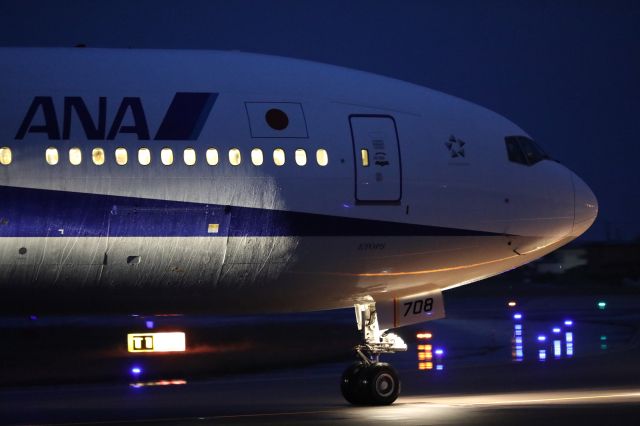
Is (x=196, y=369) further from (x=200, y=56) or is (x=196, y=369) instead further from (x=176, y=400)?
(x=200, y=56)

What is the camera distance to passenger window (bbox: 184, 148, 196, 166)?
1588 centimetres

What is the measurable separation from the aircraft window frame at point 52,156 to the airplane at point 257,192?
0.02m

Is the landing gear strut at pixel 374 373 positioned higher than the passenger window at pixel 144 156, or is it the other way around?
the passenger window at pixel 144 156

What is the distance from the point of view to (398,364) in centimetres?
2553

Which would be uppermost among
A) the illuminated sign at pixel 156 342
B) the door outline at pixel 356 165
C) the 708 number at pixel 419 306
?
the door outline at pixel 356 165

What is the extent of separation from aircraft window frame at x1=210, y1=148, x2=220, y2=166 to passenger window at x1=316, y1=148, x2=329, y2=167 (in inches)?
54.6

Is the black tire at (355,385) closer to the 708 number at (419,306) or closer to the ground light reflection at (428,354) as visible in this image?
the 708 number at (419,306)

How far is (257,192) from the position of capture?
1616 cm

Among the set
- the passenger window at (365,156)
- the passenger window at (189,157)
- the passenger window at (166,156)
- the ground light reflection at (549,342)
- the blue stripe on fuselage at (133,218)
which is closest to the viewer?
the blue stripe on fuselage at (133,218)

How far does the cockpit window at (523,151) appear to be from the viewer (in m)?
18.1

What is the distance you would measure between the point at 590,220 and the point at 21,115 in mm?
8222

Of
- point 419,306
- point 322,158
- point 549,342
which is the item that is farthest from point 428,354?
point 322,158

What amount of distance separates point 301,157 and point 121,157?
2390mm

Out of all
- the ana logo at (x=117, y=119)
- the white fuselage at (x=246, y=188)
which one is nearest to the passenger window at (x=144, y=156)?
the white fuselage at (x=246, y=188)
